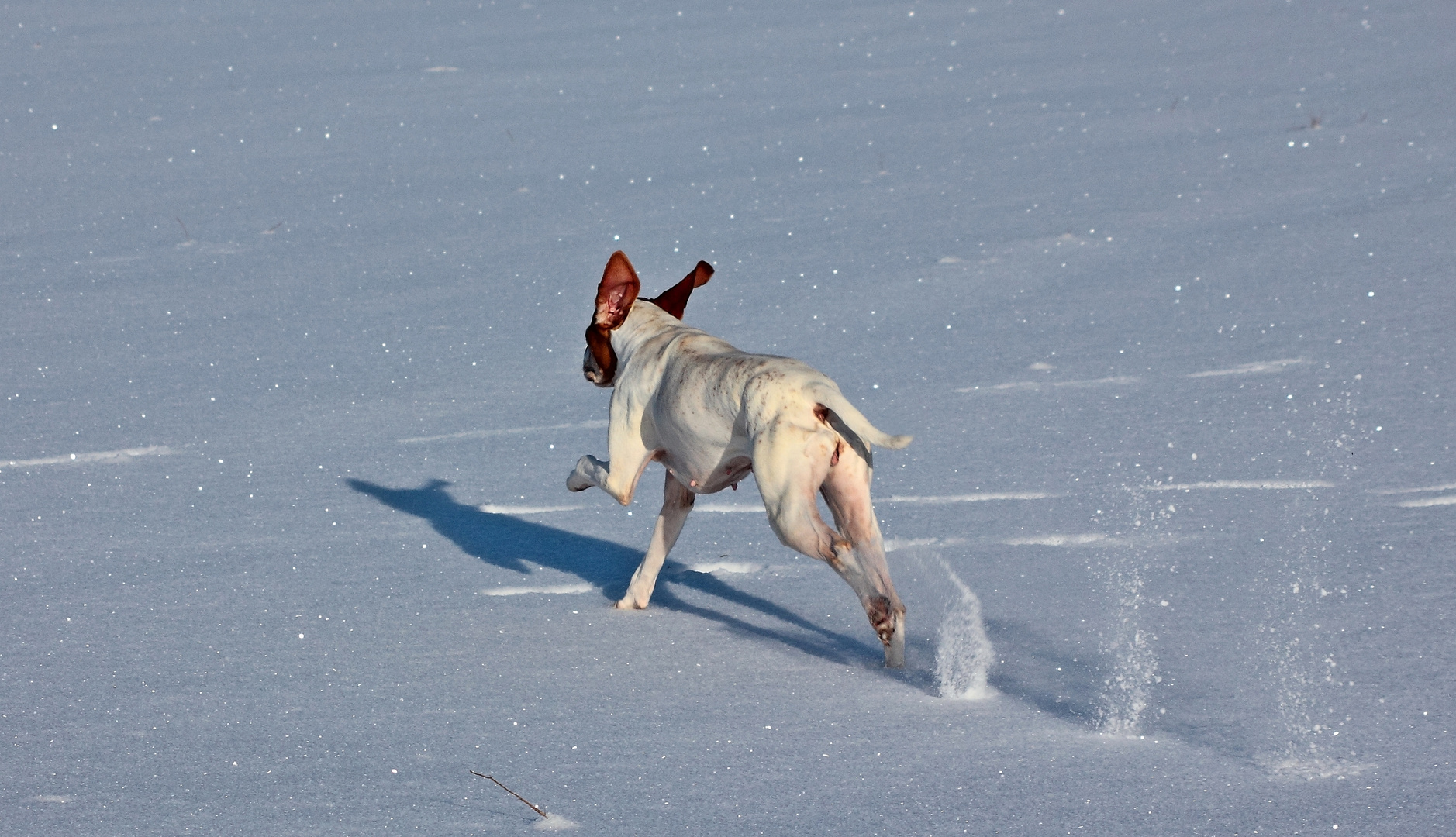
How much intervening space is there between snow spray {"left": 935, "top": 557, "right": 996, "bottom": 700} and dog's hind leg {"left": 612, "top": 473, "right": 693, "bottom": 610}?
33.3 inches

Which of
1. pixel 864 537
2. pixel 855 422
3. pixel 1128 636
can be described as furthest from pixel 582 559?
pixel 1128 636

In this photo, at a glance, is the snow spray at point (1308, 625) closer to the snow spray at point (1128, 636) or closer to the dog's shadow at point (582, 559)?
the snow spray at point (1128, 636)

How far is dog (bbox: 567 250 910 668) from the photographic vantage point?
3.74 meters

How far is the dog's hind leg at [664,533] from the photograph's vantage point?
4484 millimetres

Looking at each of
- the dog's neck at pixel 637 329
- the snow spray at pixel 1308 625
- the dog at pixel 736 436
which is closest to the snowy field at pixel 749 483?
the snow spray at pixel 1308 625

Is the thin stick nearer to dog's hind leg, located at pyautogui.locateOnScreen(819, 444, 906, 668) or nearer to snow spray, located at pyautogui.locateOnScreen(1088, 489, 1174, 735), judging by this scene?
dog's hind leg, located at pyautogui.locateOnScreen(819, 444, 906, 668)

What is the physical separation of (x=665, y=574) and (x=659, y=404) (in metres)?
0.97

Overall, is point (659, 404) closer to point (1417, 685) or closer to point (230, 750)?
point (230, 750)

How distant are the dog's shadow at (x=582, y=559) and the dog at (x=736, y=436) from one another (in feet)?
0.69

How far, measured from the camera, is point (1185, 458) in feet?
18.1

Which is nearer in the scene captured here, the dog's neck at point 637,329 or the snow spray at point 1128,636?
the snow spray at point 1128,636

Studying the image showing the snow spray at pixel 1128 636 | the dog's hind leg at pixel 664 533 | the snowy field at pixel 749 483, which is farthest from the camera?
the dog's hind leg at pixel 664 533

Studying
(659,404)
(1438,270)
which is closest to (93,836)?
(659,404)

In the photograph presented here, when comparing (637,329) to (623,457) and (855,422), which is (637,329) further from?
(855,422)
